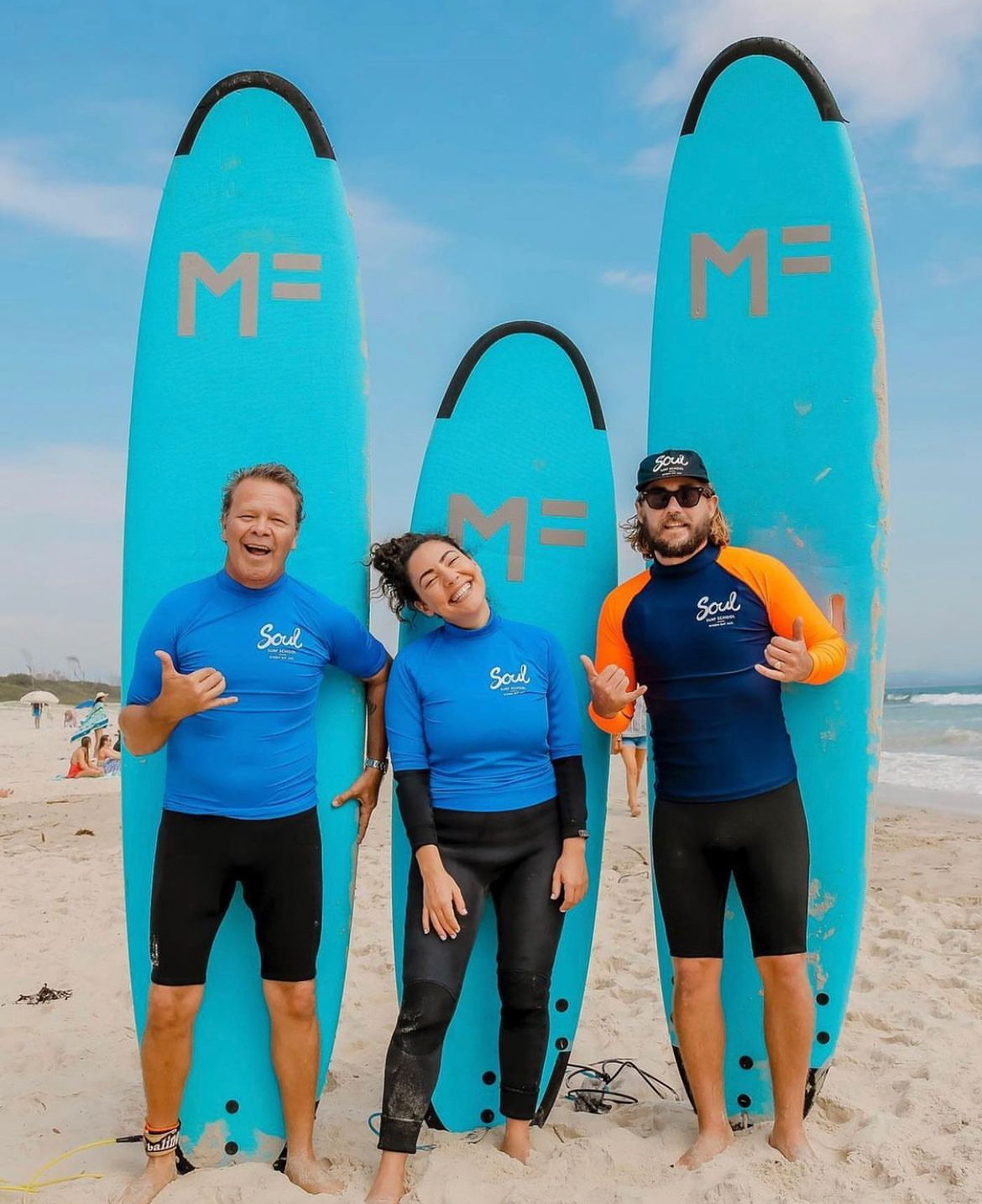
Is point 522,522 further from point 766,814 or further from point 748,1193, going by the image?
point 748,1193

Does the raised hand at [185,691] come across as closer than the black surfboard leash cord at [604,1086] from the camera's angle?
Yes

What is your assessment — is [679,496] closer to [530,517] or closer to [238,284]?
[530,517]

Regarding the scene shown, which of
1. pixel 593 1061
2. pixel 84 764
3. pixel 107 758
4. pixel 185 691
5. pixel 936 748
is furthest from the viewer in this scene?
pixel 936 748

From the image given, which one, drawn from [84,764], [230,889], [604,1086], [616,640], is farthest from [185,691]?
[84,764]

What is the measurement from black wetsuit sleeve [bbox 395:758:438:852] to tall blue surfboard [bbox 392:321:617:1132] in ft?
1.78

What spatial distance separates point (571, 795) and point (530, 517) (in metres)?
0.89

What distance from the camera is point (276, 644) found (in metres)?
2.52

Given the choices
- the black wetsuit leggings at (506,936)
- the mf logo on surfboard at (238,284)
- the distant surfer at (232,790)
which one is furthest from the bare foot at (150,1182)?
the mf logo on surfboard at (238,284)

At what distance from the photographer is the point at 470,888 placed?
252 centimetres

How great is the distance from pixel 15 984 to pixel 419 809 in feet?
8.18

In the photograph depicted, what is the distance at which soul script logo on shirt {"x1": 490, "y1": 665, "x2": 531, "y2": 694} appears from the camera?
2.54 m

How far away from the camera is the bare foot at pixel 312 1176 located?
2445 mm

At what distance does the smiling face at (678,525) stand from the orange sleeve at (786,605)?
87 millimetres

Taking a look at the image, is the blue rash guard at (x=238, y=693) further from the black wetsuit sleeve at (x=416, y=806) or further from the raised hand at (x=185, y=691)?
the black wetsuit sleeve at (x=416, y=806)
